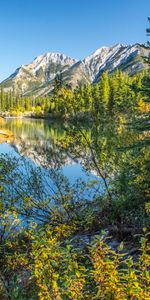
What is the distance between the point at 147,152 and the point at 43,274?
328 inches

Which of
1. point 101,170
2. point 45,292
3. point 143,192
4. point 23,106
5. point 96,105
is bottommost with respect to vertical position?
point 45,292

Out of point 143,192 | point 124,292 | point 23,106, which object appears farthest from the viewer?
point 23,106

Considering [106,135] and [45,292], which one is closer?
[45,292]

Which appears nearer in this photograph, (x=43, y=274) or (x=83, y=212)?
(x=43, y=274)

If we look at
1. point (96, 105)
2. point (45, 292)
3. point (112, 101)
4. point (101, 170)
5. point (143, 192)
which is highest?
point (112, 101)

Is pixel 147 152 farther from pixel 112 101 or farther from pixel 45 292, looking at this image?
pixel 112 101

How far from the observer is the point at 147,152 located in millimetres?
11406

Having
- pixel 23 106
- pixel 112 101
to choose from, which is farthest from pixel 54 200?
pixel 23 106

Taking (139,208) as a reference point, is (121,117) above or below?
above

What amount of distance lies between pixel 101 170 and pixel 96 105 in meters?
2.46

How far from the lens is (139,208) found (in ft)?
34.6

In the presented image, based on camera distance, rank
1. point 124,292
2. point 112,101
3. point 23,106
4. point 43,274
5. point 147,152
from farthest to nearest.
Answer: point 23,106
point 112,101
point 147,152
point 43,274
point 124,292

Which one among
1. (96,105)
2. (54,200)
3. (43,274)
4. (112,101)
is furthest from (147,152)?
(112,101)

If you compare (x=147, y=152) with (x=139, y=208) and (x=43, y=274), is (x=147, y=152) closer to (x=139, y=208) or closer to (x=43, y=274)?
(x=139, y=208)
